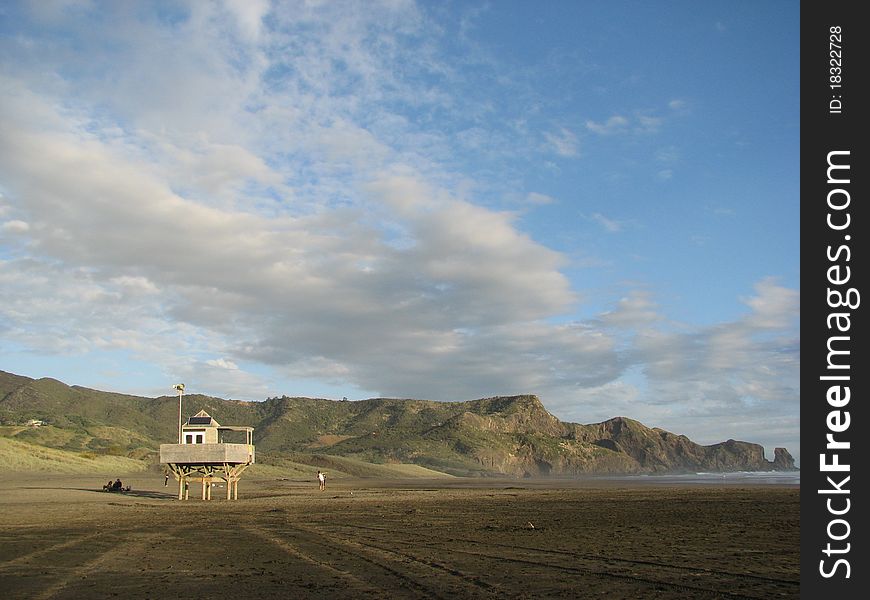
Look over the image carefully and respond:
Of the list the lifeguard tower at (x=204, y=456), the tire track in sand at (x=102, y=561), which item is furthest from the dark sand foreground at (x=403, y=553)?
the lifeguard tower at (x=204, y=456)

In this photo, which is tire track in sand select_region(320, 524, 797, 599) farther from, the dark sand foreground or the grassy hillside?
the grassy hillside

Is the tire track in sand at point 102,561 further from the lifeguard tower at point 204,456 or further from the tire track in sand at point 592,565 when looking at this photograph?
the lifeguard tower at point 204,456

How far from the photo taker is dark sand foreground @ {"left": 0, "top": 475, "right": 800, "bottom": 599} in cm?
1403

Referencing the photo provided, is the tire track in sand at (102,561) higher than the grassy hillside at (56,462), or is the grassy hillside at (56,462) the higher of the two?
the tire track in sand at (102,561)

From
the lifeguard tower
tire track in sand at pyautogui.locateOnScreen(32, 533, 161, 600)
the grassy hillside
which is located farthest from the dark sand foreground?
the grassy hillside

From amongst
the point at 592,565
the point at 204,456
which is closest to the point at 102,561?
the point at 592,565

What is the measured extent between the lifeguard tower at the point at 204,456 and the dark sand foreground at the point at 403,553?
33.2 feet

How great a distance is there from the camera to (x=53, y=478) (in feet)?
218

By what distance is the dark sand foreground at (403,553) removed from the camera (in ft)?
46.0

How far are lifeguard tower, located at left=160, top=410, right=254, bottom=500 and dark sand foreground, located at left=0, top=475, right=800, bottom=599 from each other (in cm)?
1013

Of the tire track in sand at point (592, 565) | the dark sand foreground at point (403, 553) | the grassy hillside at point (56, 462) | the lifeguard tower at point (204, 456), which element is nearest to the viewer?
the tire track in sand at point (592, 565)
